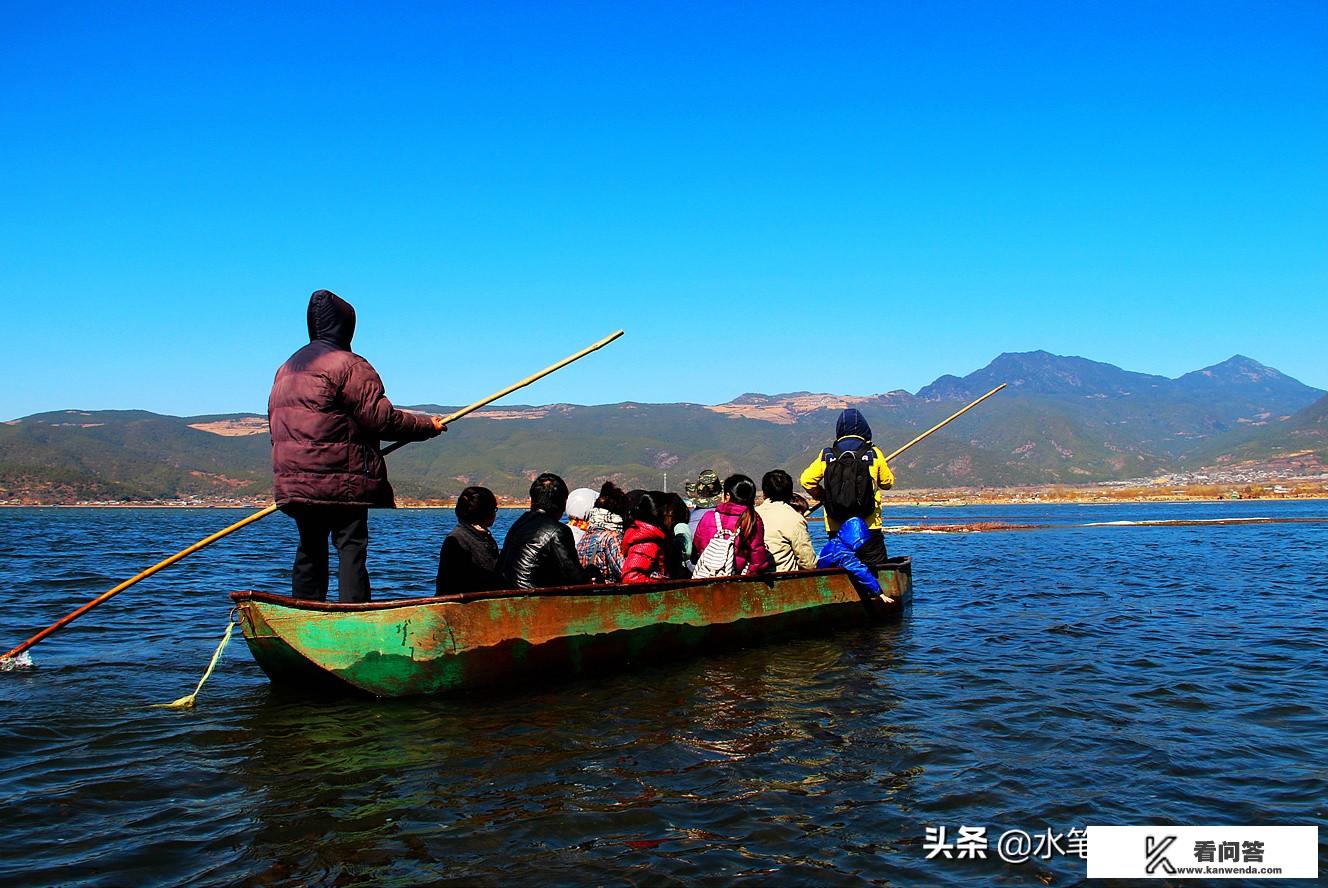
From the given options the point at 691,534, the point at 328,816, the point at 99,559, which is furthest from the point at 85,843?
the point at 99,559

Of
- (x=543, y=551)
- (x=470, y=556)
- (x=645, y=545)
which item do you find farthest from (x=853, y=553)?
(x=470, y=556)

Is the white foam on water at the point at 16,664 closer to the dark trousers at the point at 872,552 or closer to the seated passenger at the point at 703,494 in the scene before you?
the seated passenger at the point at 703,494

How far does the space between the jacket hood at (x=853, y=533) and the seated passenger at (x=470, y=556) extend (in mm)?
5587

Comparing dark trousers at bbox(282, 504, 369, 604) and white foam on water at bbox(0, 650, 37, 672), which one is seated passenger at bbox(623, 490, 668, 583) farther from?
white foam on water at bbox(0, 650, 37, 672)

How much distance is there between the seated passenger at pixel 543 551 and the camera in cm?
904

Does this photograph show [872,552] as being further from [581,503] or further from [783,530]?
[581,503]

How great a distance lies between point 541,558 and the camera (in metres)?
9.05

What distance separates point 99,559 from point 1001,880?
1107 inches

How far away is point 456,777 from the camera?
6082mm

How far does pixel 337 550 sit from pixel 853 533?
7.41 meters

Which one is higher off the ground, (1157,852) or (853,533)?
(853,533)

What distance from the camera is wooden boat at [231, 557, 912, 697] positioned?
299 inches

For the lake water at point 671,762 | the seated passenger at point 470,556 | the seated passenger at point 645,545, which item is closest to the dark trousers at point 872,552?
the lake water at point 671,762

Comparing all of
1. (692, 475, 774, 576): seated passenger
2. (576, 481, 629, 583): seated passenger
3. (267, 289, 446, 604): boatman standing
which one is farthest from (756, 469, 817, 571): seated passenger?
(267, 289, 446, 604): boatman standing
